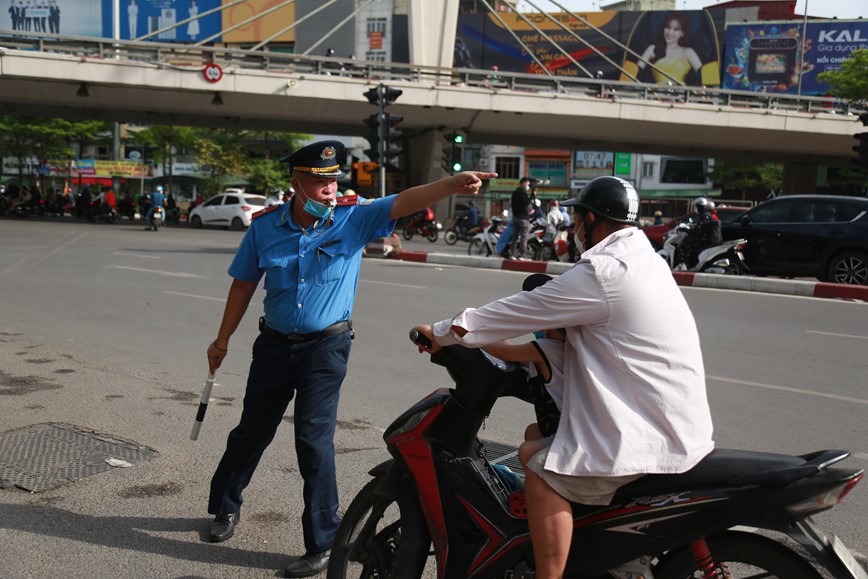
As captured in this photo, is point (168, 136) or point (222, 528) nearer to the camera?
point (222, 528)

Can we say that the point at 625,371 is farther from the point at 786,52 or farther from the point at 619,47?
the point at 619,47

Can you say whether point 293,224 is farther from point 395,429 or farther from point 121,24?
point 121,24

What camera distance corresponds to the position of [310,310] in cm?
347

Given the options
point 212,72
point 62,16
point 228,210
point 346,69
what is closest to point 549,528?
point 228,210

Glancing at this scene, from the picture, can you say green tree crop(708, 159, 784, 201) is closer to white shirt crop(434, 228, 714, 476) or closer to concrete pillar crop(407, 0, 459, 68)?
concrete pillar crop(407, 0, 459, 68)

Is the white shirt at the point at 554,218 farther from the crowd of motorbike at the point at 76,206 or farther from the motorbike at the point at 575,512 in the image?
the crowd of motorbike at the point at 76,206

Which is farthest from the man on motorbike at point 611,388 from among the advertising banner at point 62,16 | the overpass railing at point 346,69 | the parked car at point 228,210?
the advertising banner at point 62,16

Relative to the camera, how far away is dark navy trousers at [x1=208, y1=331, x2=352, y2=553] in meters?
3.43

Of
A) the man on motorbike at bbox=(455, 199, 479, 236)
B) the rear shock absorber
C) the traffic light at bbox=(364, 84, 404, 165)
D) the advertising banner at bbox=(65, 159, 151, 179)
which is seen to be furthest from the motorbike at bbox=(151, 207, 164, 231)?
the rear shock absorber

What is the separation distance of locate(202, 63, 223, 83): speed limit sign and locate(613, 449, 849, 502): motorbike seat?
31.2m

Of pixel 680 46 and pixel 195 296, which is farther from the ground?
pixel 680 46

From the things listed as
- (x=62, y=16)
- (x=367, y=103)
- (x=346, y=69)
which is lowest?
(x=367, y=103)

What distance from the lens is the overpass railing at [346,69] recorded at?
102ft

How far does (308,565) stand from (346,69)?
33.0 m
